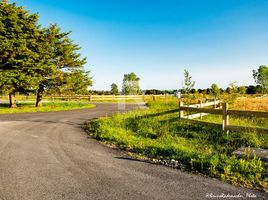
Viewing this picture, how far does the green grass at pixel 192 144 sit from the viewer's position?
5.81 m

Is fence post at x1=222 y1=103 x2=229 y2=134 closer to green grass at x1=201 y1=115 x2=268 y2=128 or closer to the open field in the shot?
green grass at x1=201 y1=115 x2=268 y2=128

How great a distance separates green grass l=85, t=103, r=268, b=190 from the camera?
19.1 ft

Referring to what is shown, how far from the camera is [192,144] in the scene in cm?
925

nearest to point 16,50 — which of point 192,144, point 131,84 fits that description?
point 192,144

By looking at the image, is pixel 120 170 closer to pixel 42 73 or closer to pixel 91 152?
pixel 91 152

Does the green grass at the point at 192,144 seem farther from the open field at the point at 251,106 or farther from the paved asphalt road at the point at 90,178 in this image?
the open field at the point at 251,106

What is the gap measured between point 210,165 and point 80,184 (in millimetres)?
3393

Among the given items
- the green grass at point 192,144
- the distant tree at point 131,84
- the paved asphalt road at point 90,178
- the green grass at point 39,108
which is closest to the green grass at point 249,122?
the green grass at point 192,144

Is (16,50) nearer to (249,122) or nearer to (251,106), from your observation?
(249,122)

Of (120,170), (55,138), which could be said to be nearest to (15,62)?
(55,138)

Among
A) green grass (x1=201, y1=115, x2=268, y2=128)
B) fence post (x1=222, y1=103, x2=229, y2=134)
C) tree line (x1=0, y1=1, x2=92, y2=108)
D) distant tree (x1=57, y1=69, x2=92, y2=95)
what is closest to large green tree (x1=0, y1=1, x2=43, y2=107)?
tree line (x1=0, y1=1, x2=92, y2=108)

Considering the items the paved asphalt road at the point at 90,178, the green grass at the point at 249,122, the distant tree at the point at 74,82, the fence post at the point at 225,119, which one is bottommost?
the paved asphalt road at the point at 90,178

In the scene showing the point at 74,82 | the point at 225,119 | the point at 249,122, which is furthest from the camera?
the point at 74,82

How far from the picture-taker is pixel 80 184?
5113 millimetres
